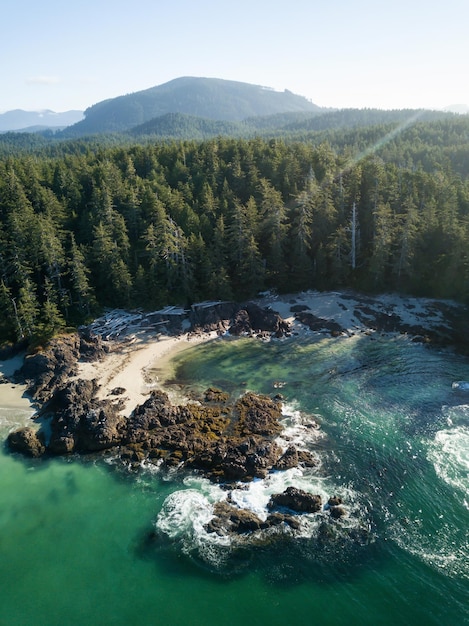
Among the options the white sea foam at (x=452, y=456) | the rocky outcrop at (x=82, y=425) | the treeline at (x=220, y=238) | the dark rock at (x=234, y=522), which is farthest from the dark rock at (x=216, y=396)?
the treeline at (x=220, y=238)

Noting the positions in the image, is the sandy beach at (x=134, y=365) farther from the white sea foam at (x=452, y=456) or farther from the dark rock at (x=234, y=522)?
the white sea foam at (x=452, y=456)

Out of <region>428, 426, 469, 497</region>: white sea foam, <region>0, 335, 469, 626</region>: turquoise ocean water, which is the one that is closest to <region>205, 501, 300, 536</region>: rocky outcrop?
<region>0, 335, 469, 626</region>: turquoise ocean water

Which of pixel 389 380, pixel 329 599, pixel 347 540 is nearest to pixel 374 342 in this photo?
pixel 389 380

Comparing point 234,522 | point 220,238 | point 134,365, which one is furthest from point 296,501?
point 220,238

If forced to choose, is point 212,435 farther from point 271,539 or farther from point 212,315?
point 212,315

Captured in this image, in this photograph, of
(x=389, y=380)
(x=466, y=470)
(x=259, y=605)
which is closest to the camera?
(x=259, y=605)

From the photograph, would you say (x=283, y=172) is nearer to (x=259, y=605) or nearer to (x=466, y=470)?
(x=466, y=470)

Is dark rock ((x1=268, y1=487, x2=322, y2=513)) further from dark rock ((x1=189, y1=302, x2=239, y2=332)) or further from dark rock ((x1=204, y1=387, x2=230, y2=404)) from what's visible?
dark rock ((x1=189, y1=302, x2=239, y2=332))
